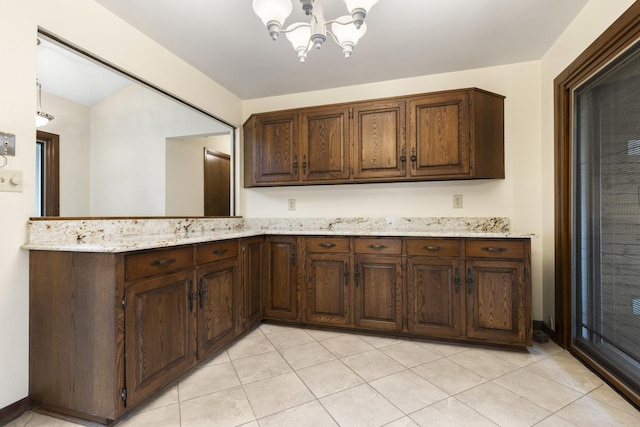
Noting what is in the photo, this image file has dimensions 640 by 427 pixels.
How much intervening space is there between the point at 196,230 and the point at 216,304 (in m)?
0.83

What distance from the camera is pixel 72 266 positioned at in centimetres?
148

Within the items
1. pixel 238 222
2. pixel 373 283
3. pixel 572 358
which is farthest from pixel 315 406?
pixel 238 222

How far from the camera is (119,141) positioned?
7.04 feet

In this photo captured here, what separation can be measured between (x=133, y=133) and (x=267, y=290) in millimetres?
Result: 1675

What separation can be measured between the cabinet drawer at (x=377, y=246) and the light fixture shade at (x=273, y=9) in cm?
166

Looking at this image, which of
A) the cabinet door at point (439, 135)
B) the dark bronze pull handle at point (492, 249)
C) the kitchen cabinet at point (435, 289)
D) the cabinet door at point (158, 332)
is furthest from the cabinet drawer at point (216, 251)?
the dark bronze pull handle at point (492, 249)

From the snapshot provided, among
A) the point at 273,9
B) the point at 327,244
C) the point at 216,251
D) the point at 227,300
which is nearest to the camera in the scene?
the point at 273,9

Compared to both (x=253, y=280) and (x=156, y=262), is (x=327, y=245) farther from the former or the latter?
(x=156, y=262)

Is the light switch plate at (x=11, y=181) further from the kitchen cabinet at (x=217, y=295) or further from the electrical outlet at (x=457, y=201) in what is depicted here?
the electrical outlet at (x=457, y=201)

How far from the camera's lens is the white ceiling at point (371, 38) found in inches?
75.8

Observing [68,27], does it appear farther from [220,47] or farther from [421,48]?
[421,48]

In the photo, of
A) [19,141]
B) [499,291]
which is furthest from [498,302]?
[19,141]

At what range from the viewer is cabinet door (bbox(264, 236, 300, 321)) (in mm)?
2705

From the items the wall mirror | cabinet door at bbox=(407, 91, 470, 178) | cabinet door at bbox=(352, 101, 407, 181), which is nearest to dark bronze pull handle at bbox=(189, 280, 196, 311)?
the wall mirror
